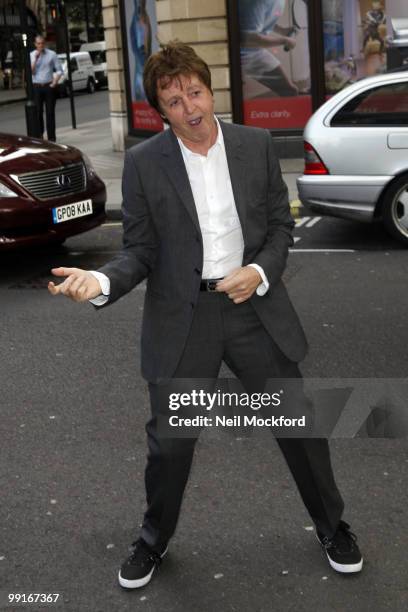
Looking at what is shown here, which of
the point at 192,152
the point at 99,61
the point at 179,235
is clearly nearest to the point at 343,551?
the point at 179,235

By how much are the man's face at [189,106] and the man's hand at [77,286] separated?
578 mm

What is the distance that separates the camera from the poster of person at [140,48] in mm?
17906

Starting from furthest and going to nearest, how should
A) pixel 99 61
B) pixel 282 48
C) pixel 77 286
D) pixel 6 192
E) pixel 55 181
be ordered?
pixel 99 61 < pixel 282 48 < pixel 55 181 < pixel 6 192 < pixel 77 286

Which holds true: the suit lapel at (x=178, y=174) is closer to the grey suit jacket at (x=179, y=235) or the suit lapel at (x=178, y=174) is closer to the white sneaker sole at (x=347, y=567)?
the grey suit jacket at (x=179, y=235)

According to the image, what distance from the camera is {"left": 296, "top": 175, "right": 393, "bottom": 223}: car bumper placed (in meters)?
10.2

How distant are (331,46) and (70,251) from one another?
6.89 metres

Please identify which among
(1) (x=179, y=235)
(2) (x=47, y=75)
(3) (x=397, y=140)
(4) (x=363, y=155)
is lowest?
(4) (x=363, y=155)

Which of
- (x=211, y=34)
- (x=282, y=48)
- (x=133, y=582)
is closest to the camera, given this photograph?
(x=133, y=582)

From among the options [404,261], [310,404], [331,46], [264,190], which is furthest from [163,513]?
[331,46]

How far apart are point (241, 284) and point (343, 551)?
1079 millimetres

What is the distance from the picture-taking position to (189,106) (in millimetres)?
3615

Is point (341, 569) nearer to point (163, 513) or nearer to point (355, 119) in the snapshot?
point (163, 513)

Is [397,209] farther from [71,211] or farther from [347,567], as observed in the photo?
[347,567]

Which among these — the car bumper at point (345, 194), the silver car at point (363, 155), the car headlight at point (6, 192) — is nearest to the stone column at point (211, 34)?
the silver car at point (363, 155)
